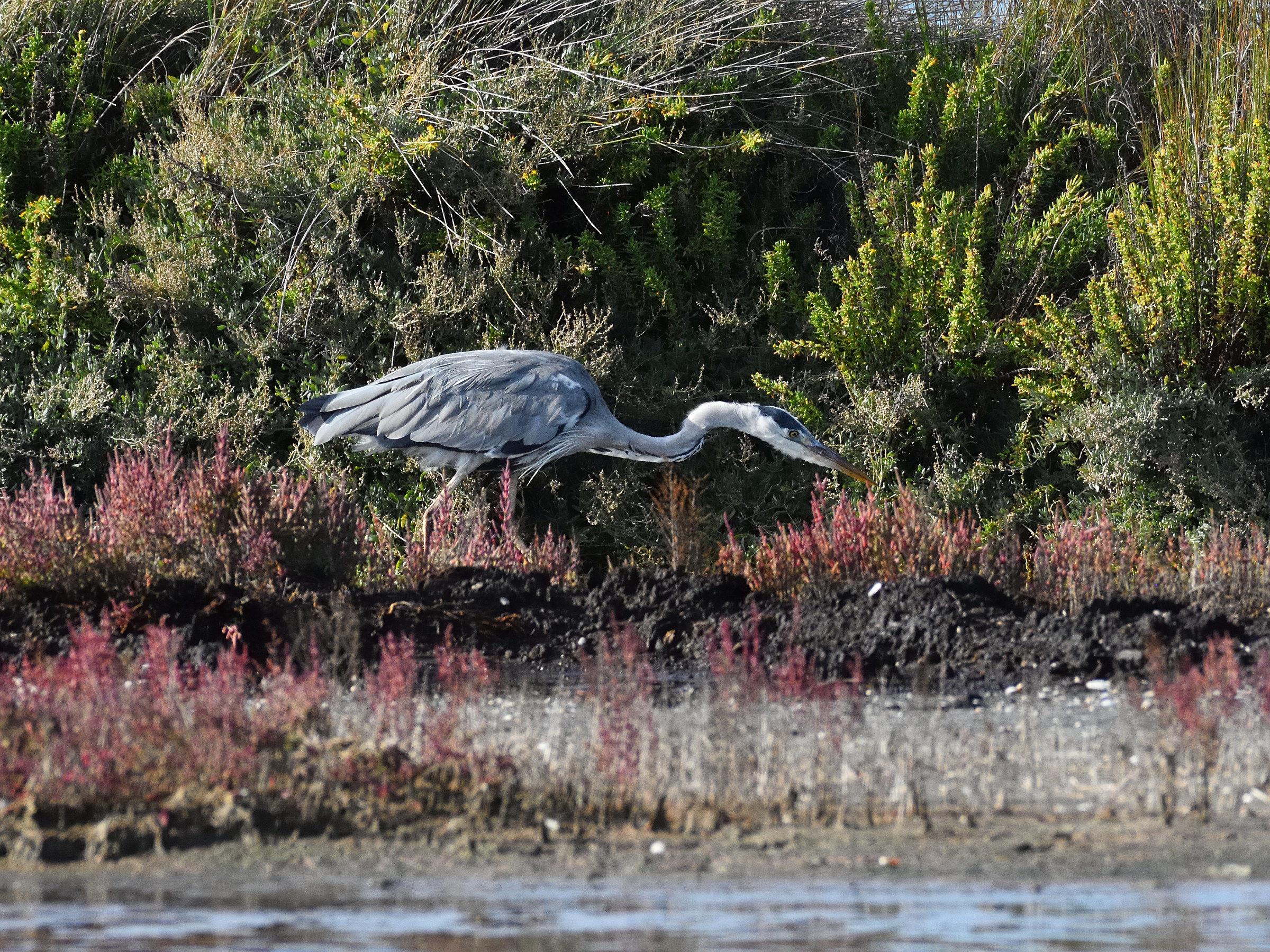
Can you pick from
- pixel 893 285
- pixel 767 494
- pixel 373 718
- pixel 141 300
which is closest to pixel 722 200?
pixel 893 285

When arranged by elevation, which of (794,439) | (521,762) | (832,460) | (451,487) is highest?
(794,439)

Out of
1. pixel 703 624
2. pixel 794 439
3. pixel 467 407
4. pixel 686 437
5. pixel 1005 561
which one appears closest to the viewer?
pixel 703 624

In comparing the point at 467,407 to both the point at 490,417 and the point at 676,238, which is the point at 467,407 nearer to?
the point at 490,417

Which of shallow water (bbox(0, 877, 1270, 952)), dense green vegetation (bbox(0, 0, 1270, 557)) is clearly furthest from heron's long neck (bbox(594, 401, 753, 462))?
shallow water (bbox(0, 877, 1270, 952))

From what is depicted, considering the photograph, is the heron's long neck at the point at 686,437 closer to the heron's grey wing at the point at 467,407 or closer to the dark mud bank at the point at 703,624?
the heron's grey wing at the point at 467,407

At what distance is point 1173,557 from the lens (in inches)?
321

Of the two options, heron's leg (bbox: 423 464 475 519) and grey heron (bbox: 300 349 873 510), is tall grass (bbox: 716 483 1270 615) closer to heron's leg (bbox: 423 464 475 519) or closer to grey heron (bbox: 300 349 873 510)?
grey heron (bbox: 300 349 873 510)

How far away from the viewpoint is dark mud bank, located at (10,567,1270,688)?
644 cm

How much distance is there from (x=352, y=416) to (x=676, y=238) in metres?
3.20

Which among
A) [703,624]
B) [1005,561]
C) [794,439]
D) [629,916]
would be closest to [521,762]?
[629,916]

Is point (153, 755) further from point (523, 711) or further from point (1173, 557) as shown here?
point (1173, 557)

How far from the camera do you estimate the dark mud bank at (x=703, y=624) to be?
644 centimetres

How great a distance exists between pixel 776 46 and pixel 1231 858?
8.86 meters

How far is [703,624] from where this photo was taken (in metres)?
7.14
